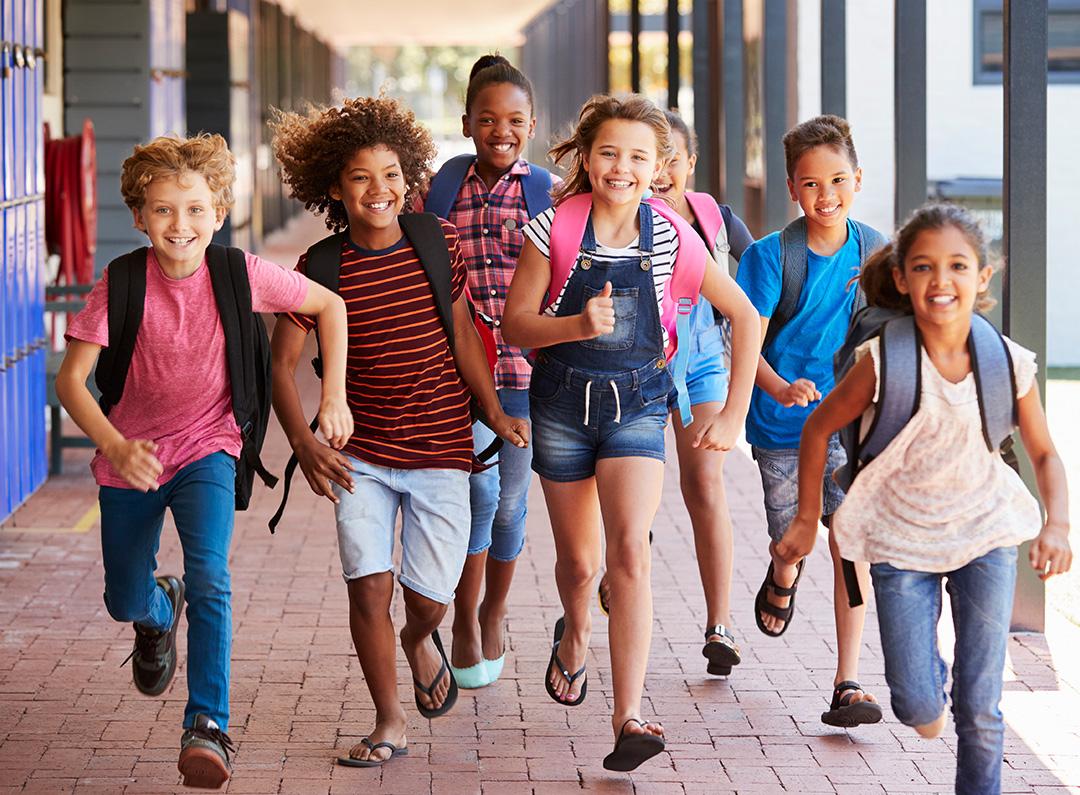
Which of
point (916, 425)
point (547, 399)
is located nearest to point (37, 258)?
point (547, 399)

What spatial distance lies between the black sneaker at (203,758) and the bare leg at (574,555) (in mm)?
1035

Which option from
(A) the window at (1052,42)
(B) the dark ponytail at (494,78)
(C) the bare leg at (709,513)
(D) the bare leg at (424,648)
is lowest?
(D) the bare leg at (424,648)

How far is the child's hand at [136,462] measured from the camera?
393 centimetres

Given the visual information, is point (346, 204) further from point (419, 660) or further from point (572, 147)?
point (419, 660)

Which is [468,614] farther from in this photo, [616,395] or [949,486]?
[949,486]

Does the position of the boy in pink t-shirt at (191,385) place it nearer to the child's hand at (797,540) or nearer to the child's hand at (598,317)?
the child's hand at (598,317)

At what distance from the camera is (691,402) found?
5305 millimetres

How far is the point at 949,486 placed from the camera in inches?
146

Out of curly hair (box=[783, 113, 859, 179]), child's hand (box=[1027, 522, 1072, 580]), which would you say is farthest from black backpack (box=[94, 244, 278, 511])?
child's hand (box=[1027, 522, 1072, 580])

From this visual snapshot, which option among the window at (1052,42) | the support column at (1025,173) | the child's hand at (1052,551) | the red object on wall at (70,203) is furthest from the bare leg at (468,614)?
the window at (1052,42)

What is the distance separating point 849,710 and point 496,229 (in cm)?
171

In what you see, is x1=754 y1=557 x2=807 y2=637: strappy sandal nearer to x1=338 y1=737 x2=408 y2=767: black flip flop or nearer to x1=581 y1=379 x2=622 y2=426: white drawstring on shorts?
x1=581 y1=379 x2=622 y2=426: white drawstring on shorts

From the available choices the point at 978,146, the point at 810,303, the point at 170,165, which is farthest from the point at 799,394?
the point at 978,146

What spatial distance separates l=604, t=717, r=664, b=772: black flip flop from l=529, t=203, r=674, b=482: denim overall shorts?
0.69 metres
